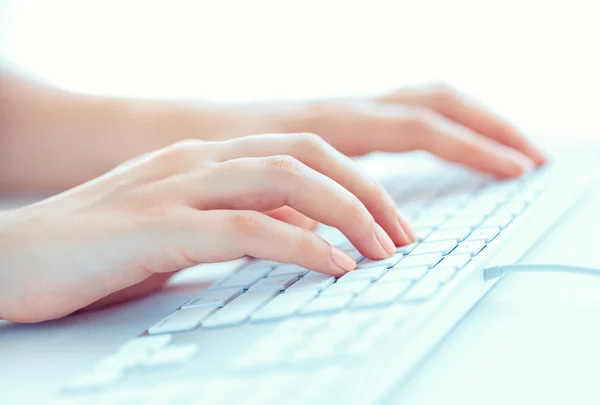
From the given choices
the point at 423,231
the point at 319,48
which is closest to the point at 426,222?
the point at 423,231

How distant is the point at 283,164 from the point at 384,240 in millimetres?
97

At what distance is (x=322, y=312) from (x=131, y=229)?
0.18 metres

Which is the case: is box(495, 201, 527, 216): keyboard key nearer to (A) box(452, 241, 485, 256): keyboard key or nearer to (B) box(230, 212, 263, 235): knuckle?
(A) box(452, 241, 485, 256): keyboard key

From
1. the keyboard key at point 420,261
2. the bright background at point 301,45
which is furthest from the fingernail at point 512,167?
the bright background at point 301,45

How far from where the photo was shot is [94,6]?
1734 millimetres

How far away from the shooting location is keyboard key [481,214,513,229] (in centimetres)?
65

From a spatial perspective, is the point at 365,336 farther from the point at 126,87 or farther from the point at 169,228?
the point at 126,87

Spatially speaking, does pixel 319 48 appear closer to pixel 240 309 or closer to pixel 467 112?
pixel 467 112

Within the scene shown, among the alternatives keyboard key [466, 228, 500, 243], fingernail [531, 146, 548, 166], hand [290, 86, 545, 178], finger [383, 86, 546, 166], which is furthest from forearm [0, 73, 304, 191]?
keyboard key [466, 228, 500, 243]

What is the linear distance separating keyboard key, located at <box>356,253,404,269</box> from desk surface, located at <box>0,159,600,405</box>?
0.07 meters

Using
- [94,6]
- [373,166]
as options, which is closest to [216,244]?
[373,166]

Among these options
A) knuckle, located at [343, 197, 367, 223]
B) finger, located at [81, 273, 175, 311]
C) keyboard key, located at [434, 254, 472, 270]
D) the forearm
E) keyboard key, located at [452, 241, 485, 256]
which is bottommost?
finger, located at [81, 273, 175, 311]

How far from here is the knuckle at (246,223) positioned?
586mm

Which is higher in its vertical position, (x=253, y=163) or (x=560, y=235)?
(x=253, y=163)
